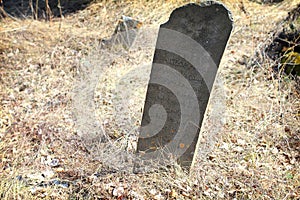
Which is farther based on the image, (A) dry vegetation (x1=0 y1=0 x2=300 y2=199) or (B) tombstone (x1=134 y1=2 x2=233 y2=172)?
(A) dry vegetation (x1=0 y1=0 x2=300 y2=199)

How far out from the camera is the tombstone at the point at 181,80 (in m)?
2.03

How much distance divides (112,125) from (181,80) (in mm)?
1381

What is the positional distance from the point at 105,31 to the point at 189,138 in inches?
133

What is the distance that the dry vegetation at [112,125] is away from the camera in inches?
104

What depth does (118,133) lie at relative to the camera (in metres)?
3.29

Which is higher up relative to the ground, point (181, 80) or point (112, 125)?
point (181, 80)

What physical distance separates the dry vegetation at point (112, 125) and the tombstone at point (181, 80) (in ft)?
0.89

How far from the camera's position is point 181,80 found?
89.7 inches

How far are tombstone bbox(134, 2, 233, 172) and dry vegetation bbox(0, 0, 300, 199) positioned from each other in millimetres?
273

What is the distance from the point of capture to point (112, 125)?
3406 millimetres

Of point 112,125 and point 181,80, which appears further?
point 112,125

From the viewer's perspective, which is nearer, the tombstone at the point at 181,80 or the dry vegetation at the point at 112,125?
the tombstone at the point at 181,80

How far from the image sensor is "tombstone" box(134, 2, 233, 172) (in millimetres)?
2027

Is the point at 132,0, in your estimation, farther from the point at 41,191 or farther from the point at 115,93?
the point at 41,191
